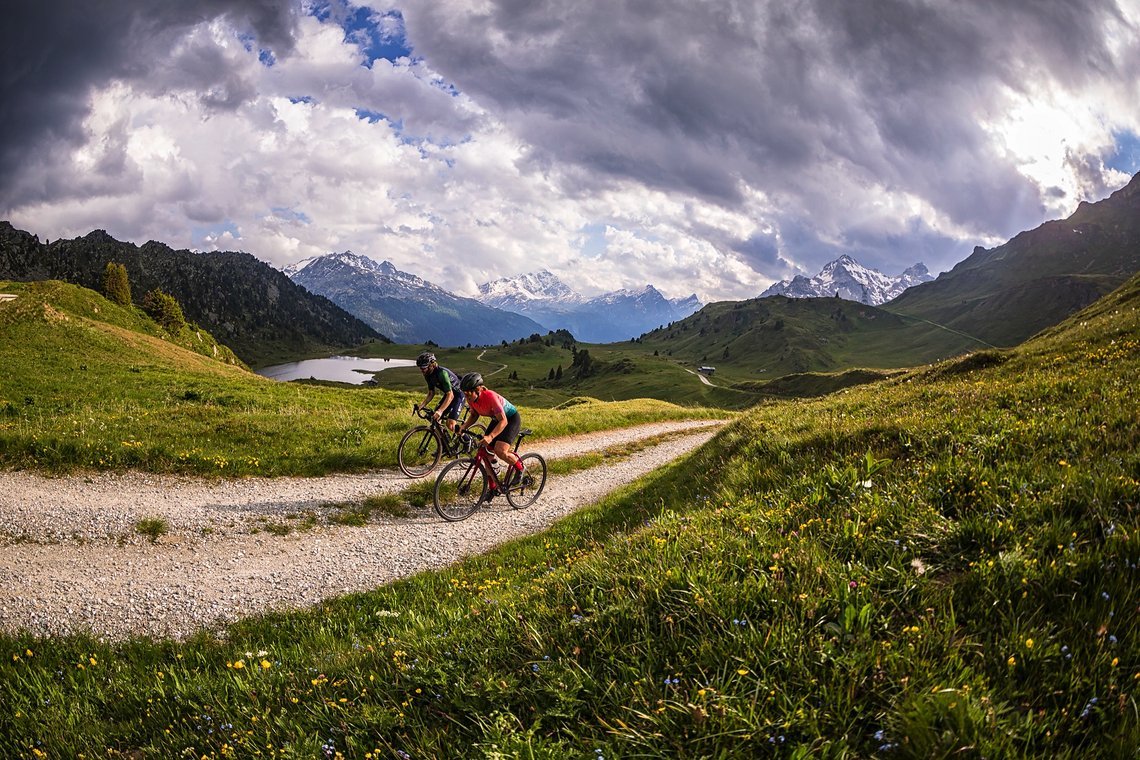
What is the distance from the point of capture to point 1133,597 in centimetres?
343

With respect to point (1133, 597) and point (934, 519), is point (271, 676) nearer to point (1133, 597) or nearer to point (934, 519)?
point (934, 519)

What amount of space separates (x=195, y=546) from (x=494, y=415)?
24.1ft

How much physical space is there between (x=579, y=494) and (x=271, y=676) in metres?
12.6

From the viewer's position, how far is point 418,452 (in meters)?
18.2

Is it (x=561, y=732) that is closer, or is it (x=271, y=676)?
(x=561, y=732)

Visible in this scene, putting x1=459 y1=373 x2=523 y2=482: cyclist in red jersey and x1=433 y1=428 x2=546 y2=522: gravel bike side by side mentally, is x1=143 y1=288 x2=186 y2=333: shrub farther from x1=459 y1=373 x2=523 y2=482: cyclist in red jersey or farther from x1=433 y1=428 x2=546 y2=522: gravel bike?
x1=459 y1=373 x2=523 y2=482: cyclist in red jersey

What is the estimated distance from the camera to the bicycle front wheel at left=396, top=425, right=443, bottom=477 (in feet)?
58.5

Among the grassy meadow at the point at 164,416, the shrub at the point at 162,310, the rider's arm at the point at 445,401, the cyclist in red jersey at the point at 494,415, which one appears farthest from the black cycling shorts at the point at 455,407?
the shrub at the point at 162,310

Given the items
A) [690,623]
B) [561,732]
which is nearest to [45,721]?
[561,732]

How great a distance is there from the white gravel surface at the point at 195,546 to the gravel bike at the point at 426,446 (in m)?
1.25

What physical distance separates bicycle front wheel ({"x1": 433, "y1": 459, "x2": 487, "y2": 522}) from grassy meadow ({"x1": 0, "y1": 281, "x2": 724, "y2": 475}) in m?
4.18

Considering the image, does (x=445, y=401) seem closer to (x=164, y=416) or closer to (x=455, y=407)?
(x=455, y=407)

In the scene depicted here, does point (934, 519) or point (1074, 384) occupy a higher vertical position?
point (1074, 384)

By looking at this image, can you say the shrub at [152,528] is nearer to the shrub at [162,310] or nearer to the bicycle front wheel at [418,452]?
the bicycle front wheel at [418,452]
